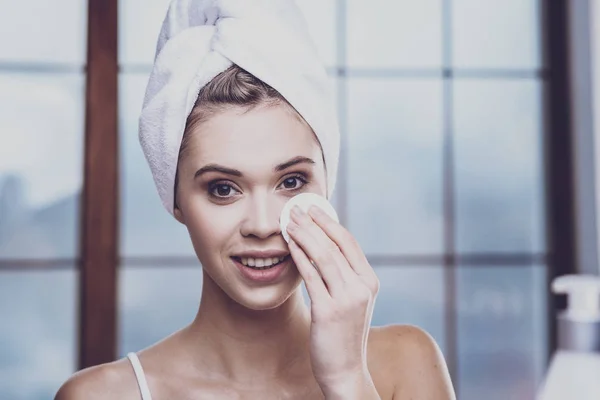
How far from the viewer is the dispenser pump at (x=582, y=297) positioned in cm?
107

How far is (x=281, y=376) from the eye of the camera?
878 millimetres

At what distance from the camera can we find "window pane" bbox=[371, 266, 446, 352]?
77.2 inches

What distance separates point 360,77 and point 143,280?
753 millimetres

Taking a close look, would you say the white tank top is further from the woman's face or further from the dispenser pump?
the dispenser pump

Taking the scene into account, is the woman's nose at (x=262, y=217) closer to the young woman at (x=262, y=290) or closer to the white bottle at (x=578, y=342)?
the young woman at (x=262, y=290)

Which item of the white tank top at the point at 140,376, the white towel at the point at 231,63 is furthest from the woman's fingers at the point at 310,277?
the white tank top at the point at 140,376

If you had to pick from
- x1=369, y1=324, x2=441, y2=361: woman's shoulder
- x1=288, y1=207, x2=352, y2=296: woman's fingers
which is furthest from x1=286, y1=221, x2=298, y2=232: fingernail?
x1=369, y1=324, x2=441, y2=361: woman's shoulder

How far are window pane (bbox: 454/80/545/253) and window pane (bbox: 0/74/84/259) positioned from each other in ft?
3.17

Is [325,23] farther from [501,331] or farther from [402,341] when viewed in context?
[402,341]

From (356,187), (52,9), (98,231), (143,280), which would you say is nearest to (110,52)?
(52,9)

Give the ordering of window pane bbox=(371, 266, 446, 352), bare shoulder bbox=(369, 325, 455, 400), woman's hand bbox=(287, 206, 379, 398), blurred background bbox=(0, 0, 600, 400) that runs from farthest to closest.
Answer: window pane bbox=(371, 266, 446, 352), blurred background bbox=(0, 0, 600, 400), bare shoulder bbox=(369, 325, 455, 400), woman's hand bbox=(287, 206, 379, 398)

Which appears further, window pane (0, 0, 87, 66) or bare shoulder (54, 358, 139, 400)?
window pane (0, 0, 87, 66)

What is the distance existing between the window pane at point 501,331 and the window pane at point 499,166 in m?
0.08

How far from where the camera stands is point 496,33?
2.01 metres
